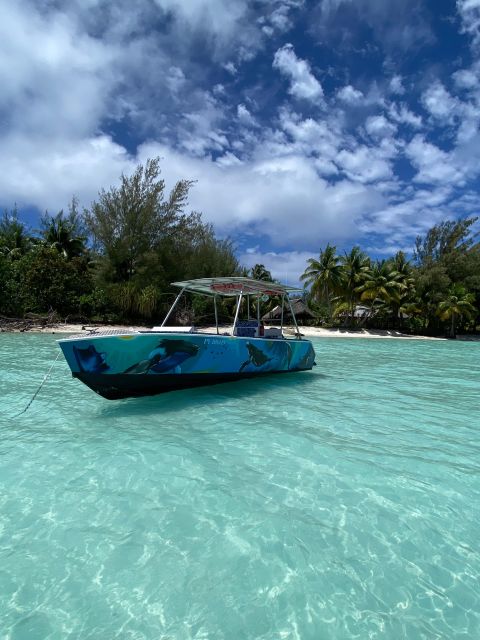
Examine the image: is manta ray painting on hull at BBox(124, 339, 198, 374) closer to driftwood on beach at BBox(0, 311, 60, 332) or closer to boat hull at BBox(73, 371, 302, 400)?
boat hull at BBox(73, 371, 302, 400)

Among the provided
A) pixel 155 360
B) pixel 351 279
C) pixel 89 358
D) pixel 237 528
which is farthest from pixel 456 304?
pixel 237 528

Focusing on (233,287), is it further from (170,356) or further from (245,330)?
(170,356)

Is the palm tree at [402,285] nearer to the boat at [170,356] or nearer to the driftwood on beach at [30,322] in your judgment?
the driftwood on beach at [30,322]

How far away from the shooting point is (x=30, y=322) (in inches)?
924

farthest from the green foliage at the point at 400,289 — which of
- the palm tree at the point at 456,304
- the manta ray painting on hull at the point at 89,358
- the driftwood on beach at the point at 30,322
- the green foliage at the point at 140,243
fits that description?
the manta ray painting on hull at the point at 89,358

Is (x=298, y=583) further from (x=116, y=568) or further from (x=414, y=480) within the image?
(x=414, y=480)

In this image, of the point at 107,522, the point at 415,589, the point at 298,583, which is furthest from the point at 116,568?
the point at 415,589

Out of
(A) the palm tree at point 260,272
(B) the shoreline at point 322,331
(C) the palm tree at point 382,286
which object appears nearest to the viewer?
(B) the shoreline at point 322,331

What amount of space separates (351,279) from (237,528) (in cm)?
3504

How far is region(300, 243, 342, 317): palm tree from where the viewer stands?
118 ft

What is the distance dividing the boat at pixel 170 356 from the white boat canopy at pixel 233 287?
21 mm

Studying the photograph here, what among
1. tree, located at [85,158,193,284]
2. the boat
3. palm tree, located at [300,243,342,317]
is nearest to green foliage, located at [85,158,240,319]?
tree, located at [85,158,193,284]

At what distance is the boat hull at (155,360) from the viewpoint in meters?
5.79

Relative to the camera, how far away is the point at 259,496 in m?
3.41
